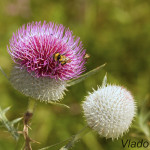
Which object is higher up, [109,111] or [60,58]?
[60,58]

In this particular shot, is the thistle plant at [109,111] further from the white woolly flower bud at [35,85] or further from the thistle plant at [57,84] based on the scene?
the white woolly flower bud at [35,85]

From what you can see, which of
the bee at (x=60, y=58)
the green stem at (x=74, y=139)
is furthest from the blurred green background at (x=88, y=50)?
the bee at (x=60, y=58)

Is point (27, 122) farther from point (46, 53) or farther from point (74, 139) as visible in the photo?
point (46, 53)

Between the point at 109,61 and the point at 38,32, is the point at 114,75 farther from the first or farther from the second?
the point at 38,32

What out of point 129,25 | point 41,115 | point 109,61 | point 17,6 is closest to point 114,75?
point 109,61

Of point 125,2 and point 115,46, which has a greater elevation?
point 125,2

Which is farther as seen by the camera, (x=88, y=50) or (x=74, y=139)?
(x=88, y=50)

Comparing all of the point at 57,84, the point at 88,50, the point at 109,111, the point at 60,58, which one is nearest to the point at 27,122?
the point at 57,84
